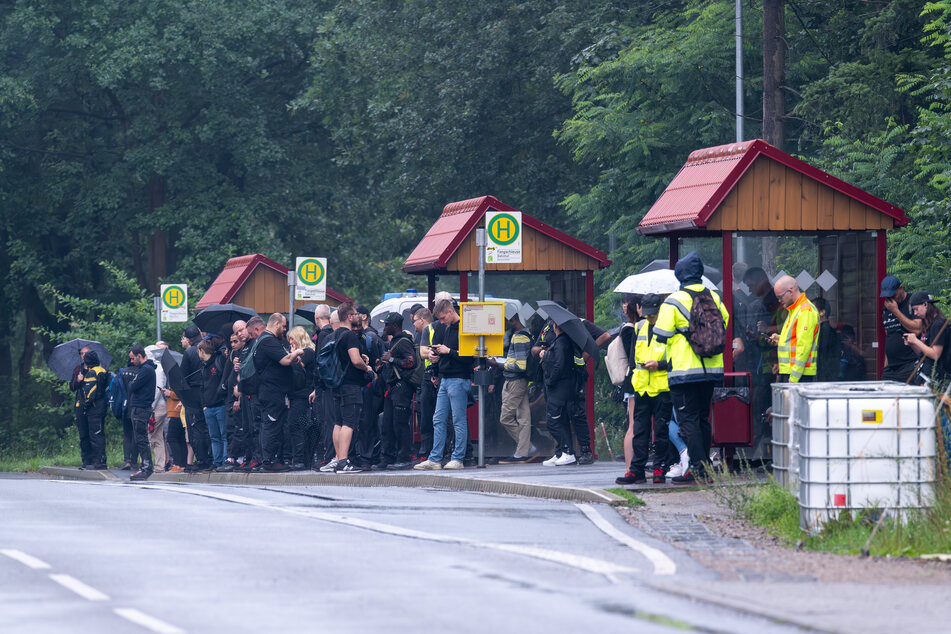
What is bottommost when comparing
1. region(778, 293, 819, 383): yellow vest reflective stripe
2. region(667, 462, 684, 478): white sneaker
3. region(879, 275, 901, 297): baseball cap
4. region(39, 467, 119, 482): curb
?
region(39, 467, 119, 482): curb

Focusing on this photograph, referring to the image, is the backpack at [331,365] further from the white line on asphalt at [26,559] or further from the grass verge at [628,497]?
the white line on asphalt at [26,559]

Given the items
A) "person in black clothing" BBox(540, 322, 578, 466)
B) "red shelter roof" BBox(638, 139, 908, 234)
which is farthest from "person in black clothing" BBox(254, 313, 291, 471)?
"red shelter roof" BBox(638, 139, 908, 234)

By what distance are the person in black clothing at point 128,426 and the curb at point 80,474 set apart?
347mm

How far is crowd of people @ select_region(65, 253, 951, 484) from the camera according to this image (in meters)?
14.0

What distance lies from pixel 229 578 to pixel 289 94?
33.5m

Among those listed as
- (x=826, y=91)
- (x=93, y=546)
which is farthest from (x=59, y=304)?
(x=93, y=546)

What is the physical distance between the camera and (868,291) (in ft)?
49.9

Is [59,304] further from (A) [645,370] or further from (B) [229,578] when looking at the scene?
(B) [229,578]

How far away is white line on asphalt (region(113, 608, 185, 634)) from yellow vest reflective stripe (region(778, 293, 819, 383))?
7.68m

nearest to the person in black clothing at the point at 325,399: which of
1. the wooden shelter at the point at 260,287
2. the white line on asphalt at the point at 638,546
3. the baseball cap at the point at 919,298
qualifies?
the white line on asphalt at the point at 638,546

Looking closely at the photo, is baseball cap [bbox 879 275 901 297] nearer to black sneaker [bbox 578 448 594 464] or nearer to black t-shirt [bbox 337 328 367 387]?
black sneaker [bbox 578 448 594 464]

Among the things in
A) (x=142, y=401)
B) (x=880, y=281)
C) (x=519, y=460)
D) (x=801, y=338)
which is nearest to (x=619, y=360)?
(x=801, y=338)

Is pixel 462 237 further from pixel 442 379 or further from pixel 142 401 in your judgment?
pixel 142 401

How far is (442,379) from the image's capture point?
1789cm
